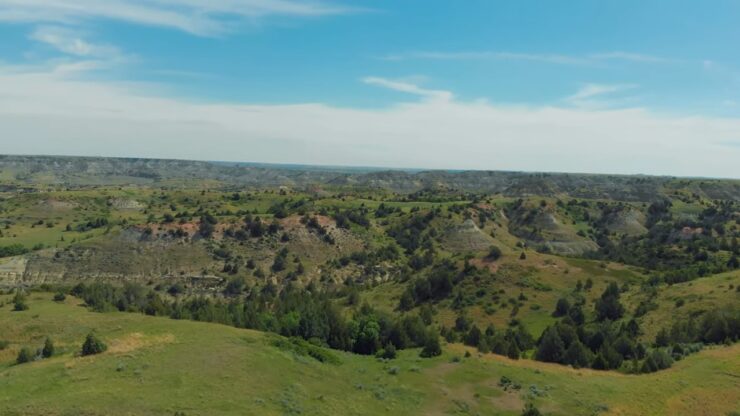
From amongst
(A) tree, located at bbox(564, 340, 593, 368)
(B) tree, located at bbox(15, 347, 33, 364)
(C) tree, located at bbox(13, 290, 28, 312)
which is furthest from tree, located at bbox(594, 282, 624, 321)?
(C) tree, located at bbox(13, 290, 28, 312)

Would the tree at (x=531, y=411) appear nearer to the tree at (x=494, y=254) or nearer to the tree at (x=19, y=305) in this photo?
the tree at (x=19, y=305)

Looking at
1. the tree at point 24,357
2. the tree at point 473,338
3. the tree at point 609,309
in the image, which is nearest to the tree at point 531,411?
the tree at point 473,338

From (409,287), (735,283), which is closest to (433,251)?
(409,287)

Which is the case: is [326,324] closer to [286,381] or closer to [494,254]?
[286,381]

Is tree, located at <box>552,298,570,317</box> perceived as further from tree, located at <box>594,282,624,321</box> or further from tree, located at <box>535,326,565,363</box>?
tree, located at <box>535,326,565,363</box>

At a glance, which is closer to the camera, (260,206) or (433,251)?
(433,251)

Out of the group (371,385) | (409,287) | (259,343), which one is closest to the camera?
(371,385)

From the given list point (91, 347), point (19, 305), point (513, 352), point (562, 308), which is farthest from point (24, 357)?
point (562, 308)

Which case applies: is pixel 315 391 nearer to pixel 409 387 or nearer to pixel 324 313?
pixel 409 387
